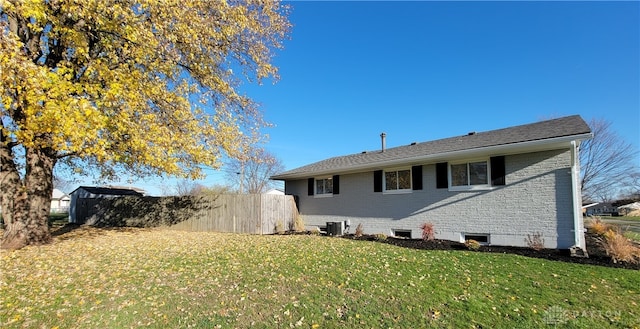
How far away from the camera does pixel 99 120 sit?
20.4 feet

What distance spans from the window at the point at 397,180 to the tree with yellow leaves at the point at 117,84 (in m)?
5.90

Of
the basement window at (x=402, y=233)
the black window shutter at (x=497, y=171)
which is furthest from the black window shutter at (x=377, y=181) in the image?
the black window shutter at (x=497, y=171)

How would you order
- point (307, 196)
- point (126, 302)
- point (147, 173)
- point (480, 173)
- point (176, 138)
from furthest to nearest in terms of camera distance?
point (307, 196)
point (147, 173)
point (480, 173)
point (176, 138)
point (126, 302)

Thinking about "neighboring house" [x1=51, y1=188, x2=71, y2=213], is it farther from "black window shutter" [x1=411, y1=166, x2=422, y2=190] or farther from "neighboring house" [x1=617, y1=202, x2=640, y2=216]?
"neighboring house" [x1=617, y1=202, x2=640, y2=216]

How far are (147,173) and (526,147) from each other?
12.4 meters

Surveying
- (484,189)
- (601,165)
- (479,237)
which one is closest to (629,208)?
(601,165)

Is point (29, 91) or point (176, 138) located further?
point (176, 138)

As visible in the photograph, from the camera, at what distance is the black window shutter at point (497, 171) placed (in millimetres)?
9352

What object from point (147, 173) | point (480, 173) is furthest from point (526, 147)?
point (147, 173)

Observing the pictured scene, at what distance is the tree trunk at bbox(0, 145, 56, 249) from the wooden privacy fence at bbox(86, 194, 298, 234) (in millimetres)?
6165

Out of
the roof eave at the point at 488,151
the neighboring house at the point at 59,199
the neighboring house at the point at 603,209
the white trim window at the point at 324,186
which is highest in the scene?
the roof eave at the point at 488,151

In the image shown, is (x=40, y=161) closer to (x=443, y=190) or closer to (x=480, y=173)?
(x=443, y=190)

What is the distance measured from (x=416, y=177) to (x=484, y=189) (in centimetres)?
233

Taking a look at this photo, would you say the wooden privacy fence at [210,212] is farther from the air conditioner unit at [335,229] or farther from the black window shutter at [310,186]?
the air conditioner unit at [335,229]
